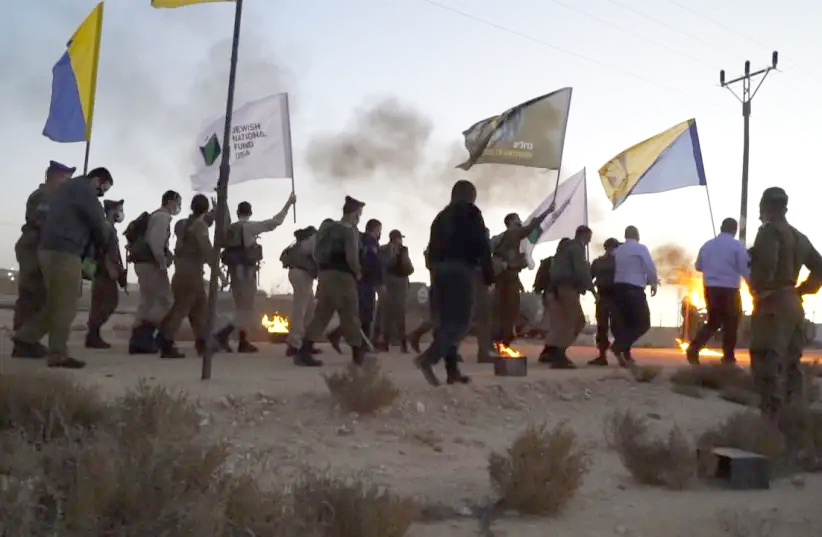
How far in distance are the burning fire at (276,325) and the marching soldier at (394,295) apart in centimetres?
382

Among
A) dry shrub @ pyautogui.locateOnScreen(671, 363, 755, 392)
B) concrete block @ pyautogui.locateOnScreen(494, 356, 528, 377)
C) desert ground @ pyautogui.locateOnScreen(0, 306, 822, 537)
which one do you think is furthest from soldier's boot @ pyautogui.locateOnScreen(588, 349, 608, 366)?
concrete block @ pyautogui.locateOnScreen(494, 356, 528, 377)

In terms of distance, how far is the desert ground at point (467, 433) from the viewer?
5.75 metres

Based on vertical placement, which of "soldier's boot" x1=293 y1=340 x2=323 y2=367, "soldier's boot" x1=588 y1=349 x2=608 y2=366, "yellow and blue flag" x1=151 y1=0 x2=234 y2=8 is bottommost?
"soldier's boot" x1=293 y1=340 x2=323 y2=367

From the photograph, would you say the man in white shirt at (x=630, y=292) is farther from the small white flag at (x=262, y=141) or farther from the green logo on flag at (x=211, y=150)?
the green logo on flag at (x=211, y=150)

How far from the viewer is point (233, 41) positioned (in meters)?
8.55

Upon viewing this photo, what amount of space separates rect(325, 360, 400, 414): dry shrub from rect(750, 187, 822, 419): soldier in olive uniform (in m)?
2.96

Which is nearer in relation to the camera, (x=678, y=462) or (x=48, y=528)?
(x=48, y=528)

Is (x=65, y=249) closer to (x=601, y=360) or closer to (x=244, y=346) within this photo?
(x=244, y=346)

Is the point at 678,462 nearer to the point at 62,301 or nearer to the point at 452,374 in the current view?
the point at 452,374

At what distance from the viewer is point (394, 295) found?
14055mm

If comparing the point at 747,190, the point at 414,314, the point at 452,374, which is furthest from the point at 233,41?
the point at 747,190

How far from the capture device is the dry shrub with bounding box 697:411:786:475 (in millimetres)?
7449

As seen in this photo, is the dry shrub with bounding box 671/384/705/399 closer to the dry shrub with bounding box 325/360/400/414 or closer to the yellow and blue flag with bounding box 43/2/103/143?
the dry shrub with bounding box 325/360/400/414

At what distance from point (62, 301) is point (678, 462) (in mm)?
5332
